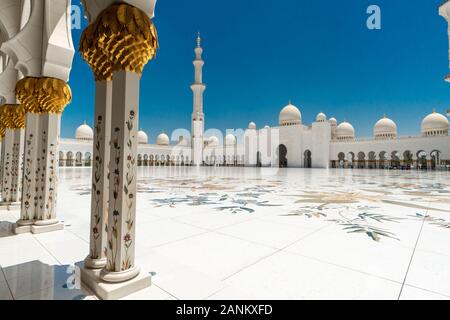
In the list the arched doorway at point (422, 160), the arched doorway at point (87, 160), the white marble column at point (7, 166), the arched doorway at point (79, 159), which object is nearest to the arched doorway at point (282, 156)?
the arched doorway at point (422, 160)

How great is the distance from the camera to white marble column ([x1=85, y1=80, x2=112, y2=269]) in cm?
141

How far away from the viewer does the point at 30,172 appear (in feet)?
7.95

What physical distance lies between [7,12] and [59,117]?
1.41m

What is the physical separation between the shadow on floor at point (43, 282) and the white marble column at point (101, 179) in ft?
0.42

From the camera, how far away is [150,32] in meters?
1.32

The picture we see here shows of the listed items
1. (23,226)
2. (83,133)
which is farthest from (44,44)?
(83,133)

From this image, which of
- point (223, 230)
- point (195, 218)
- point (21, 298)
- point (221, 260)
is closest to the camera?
point (21, 298)

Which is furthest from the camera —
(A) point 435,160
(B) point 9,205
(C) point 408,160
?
(C) point 408,160

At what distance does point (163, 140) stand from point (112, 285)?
30.1 metres

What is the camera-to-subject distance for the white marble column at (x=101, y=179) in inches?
55.4

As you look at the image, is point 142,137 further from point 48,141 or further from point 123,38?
point 123,38

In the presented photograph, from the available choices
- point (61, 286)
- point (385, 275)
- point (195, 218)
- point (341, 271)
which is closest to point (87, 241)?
point (61, 286)
